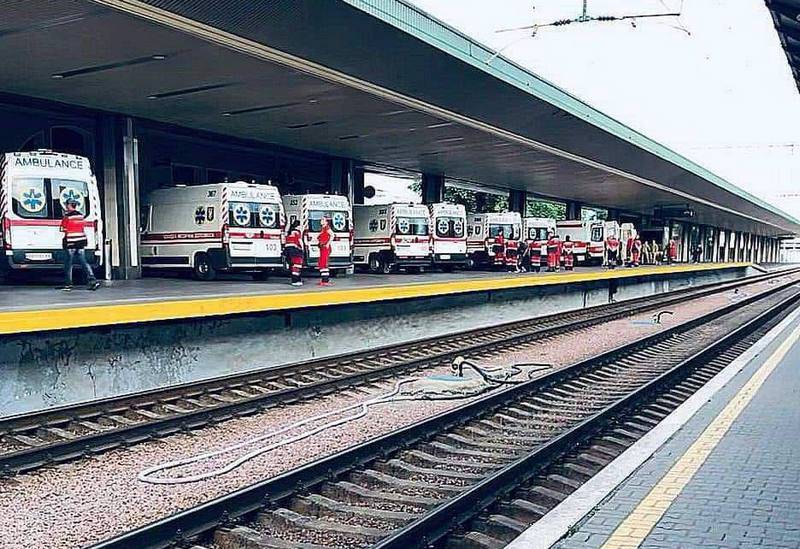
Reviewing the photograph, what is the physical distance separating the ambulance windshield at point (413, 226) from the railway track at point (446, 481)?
611 inches

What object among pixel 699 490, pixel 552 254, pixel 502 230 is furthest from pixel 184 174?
pixel 699 490

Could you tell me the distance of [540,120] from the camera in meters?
25.2

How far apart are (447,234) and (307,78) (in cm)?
1217

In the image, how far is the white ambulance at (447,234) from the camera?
2809 centimetres

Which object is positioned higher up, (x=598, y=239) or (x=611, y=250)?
(x=598, y=239)

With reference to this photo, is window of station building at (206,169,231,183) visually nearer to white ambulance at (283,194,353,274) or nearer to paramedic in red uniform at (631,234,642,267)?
white ambulance at (283,194,353,274)

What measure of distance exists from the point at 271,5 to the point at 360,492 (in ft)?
31.0

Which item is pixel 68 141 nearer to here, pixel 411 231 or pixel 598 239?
pixel 411 231

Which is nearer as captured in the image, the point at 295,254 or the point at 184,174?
the point at 295,254

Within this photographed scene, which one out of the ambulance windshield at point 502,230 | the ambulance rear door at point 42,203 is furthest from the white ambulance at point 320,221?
the ambulance windshield at point 502,230

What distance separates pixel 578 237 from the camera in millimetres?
43000

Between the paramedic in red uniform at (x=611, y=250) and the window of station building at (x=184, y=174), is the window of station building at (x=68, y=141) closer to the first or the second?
the window of station building at (x=184, y=174)

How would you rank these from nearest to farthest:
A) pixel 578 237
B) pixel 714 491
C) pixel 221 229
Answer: pixel 714 491, pixel 221 229, pixel 578 237

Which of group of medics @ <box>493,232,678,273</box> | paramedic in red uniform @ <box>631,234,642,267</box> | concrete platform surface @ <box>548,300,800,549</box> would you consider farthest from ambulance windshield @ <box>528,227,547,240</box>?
concrete platform surface @ <box>548,300,800,549</box>
